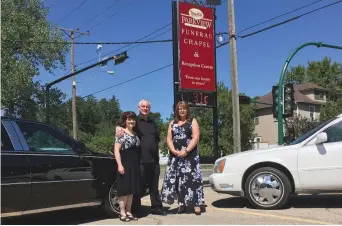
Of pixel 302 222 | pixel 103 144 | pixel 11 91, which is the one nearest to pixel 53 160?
pixel 302 222

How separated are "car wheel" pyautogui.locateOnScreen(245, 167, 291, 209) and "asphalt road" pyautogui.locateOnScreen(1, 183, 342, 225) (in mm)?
170

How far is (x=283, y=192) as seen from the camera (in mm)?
7422

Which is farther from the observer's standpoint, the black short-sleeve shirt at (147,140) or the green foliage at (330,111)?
the green foliage at (330,111)

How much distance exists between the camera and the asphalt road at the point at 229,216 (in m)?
6.47

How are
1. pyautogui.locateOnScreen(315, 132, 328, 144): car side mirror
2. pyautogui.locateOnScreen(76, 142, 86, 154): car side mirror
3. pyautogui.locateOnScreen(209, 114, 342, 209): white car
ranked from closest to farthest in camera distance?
pyautogui.locateOnScreen(76, 142, 86, 154): car side mirror
pyautogui.locateOnScreen(315, 132, 328, 144): car side mirror
pyautogui.locateOnScreen(209, 114, 342, 209): white car

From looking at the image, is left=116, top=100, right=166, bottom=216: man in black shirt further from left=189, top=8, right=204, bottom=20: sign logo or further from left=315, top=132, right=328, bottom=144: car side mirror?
left=189, top=8, right=204, bottom=20: sign logo

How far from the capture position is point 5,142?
18.6ft

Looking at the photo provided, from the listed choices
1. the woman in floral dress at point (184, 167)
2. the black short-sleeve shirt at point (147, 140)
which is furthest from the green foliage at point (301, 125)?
the black short-sleeve shirt at point (147, 140)

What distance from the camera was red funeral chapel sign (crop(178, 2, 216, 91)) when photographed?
13203 millimetres

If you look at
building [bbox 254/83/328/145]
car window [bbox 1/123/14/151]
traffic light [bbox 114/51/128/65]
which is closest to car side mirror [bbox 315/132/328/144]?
car window [bbox 1/123/14/151]

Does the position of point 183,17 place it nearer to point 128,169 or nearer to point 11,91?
point 128,169

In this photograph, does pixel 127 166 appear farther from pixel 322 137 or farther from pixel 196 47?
pixel 196 47

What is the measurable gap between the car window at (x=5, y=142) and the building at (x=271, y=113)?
4878 cm

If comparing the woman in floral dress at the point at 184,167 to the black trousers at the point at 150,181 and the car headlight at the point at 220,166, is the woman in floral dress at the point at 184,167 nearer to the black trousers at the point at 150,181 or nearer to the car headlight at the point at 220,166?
A: the black trousers at the point at 150,181
